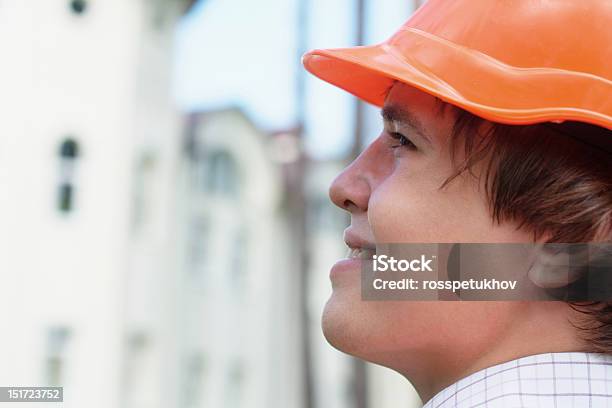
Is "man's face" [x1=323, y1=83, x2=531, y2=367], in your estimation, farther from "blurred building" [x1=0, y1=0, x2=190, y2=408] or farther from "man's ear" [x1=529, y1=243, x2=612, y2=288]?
"blurred building" [x1=0, y1=0, x2=190, y2=408]

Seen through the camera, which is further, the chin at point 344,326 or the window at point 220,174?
the window at point 220,174

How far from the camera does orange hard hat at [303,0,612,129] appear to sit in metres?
1.25

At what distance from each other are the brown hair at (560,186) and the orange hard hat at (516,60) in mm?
61

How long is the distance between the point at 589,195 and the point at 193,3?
50.6 ft

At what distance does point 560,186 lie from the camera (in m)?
1.29

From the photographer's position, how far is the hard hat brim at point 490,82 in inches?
48.9

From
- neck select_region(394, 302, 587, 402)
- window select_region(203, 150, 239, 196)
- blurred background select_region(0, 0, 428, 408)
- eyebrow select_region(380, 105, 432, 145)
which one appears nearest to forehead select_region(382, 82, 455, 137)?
eyebrow select_region(380, 105, 432, 145)

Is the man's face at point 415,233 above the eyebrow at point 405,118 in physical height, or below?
below

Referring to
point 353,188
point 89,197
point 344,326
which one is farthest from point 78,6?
point 344,326

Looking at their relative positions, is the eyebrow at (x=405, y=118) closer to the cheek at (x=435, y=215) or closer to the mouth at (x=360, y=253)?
the cheek at (x=435, y=215)

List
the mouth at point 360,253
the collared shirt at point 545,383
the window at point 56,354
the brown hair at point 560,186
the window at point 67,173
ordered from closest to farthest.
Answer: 1. the collared shirt at point 545,383
2. the brown hair at point 560,186
3. the mouth at point 360,253
4. the window at point 56,354
5. the window at point 67,173

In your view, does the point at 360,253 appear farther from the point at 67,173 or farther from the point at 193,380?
the point at 193,380

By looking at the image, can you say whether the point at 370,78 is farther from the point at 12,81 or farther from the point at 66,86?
the point at 66,86

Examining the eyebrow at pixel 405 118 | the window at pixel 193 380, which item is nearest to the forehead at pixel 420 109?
the eyebrow at pixel 405 118
